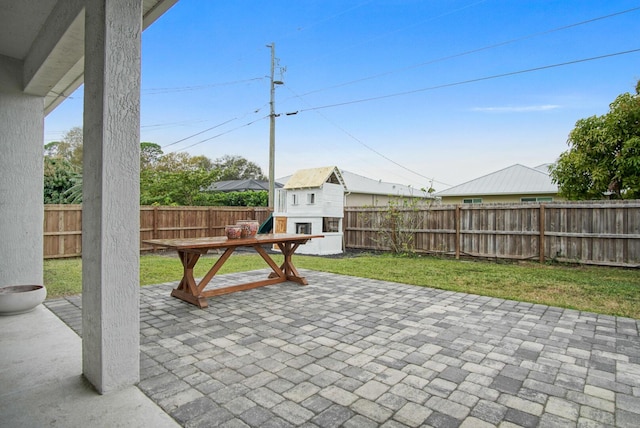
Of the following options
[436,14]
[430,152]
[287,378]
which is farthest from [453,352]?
[430,152]

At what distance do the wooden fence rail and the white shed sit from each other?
3.10ft

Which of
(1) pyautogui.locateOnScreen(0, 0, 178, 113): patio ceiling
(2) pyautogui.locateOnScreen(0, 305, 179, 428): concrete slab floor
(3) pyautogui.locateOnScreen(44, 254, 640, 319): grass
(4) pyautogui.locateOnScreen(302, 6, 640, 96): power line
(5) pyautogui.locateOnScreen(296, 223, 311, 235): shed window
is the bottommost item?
(3) pyautogui.locateOnScreen(44, 254, 640, 319): grass

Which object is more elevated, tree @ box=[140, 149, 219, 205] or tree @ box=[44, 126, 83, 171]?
tree @ box=[44, 126, 83, 171]

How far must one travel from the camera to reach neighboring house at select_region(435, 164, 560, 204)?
1443 centimetres

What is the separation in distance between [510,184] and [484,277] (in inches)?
428

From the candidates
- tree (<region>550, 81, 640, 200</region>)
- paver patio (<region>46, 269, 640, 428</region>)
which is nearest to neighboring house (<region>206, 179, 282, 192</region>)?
tree (<region>550, 81, 640, 200</region>)

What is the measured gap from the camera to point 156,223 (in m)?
10.7

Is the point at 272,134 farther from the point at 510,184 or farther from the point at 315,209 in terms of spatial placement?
the point at 510,184

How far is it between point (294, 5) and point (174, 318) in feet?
35.5

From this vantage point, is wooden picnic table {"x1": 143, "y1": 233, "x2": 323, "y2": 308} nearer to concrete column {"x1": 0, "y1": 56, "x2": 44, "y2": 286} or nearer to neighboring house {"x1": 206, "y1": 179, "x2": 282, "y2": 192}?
concrete column {"x1": 0, "y1": 56, "x2": 44, "y2": 286}

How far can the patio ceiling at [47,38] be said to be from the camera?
2523 millimetres

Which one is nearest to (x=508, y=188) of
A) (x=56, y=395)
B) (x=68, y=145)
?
(x=56, y=395)

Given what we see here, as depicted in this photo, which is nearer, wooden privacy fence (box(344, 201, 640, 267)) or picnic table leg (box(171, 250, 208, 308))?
picnic table leg (box(171, 250, 208, 308))

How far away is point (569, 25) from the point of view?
863 cm
